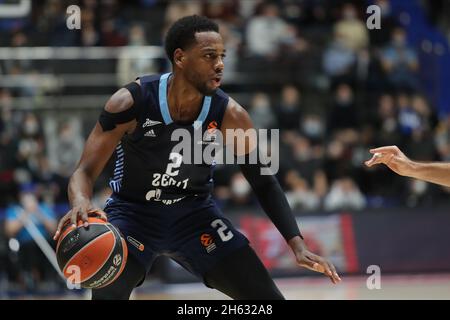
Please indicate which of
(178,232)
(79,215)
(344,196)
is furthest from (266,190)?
(344,196)

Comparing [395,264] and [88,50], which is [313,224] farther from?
[88,50]

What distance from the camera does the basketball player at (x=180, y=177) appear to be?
531 cm

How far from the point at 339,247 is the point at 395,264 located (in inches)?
34.3

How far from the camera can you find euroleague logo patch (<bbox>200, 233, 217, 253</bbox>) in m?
5.42

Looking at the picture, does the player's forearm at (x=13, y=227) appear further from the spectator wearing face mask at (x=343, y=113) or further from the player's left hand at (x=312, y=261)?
the player's left hand at (x=312, y=261)

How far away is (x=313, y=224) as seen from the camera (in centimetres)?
1283

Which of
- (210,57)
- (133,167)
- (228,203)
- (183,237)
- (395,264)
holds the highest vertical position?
(210,57)

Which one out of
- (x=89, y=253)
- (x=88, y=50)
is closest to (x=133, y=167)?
(x=89, y=253)

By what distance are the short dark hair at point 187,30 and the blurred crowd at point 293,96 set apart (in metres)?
6.90

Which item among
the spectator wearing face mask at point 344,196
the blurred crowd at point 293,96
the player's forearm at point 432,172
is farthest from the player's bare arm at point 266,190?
the spectator wearing face mask at point 344,196

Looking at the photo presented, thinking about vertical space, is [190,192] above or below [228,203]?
above

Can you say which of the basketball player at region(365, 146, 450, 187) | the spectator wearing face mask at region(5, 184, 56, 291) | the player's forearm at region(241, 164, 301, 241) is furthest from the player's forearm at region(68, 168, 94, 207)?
the spectator wearing face mask at region(5, 184, 56, 291)

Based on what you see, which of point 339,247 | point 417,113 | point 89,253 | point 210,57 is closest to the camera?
point 89,253

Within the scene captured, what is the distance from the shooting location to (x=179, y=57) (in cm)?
553
